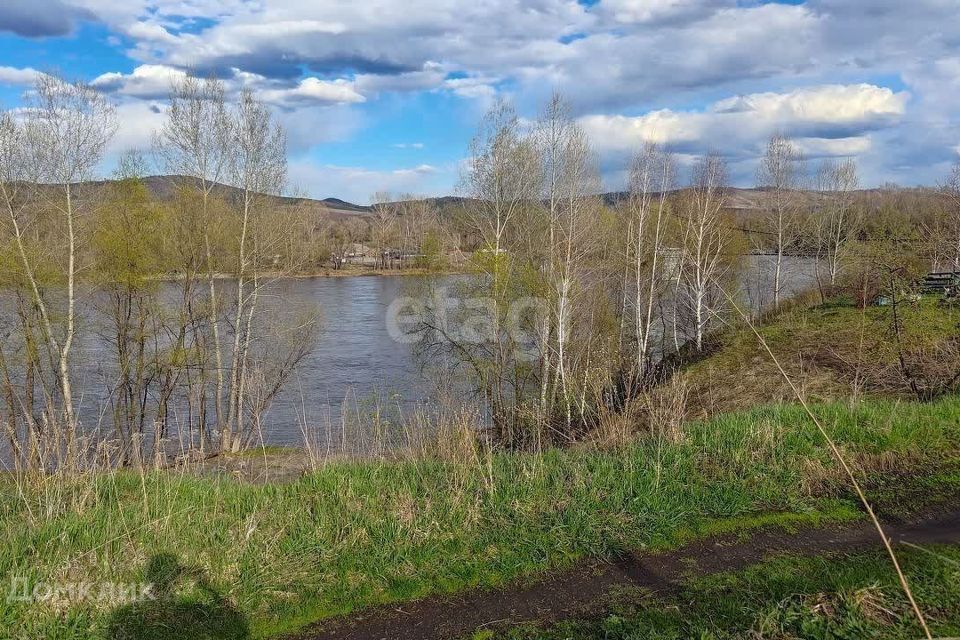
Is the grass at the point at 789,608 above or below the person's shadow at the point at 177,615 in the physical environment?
above

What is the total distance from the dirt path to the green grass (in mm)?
153

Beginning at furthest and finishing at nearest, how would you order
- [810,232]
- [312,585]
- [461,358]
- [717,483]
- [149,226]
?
[810,232]
[461,358]
[149,226]
[717,483]
[312,585]

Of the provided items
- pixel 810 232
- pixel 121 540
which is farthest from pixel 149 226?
pixel 810 232

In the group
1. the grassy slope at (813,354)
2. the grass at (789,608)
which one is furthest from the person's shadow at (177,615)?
the grassy slope at (813,354)

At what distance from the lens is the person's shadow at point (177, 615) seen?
12.4 ft

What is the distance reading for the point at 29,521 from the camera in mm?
4727

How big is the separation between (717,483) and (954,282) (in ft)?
53.1

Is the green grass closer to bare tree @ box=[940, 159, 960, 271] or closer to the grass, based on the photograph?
the grass

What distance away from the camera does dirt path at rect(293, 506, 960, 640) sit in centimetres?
389

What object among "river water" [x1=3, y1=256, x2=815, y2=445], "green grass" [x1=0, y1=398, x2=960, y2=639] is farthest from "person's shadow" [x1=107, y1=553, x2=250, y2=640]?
"river water" [x1=3, y1=256, x2=815, y2=445]

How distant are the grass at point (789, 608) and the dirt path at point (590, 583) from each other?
0.17m

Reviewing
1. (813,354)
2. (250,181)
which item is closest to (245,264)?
(250,181)

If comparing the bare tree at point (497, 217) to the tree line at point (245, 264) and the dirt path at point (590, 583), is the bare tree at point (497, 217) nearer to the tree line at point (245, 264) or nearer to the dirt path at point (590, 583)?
the tree line at point (245, 264)

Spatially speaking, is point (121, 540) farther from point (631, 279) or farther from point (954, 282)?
point (631, 279)
